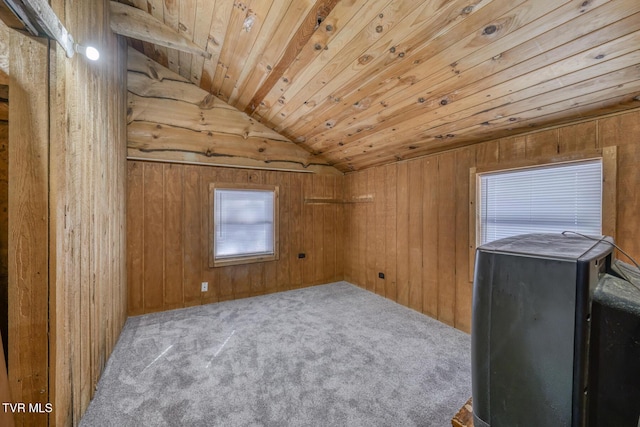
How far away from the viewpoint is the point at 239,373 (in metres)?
1.91

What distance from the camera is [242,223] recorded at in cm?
352

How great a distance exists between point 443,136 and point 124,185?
10.8 feet

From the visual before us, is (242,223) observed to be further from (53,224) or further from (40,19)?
(40,19)

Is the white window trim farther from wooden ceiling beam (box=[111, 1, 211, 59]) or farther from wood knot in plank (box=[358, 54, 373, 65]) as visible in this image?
wooden ceiling beam (box=[111, 1, 211, 59])

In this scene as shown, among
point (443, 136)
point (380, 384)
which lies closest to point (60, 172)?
point (380, 384)

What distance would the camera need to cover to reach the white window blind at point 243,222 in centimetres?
337

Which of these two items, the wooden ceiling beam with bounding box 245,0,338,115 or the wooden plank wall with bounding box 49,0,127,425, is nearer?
the wooden plank wall with bounding box 49,0,127,425

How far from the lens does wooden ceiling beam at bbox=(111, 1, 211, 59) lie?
2201mm

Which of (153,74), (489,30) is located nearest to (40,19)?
(489,30)

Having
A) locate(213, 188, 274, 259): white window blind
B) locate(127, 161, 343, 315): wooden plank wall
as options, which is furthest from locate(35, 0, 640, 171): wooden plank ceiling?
locate(213, 188, 274, 259): white window blind

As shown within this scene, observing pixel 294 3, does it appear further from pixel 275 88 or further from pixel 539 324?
pixel 539 324

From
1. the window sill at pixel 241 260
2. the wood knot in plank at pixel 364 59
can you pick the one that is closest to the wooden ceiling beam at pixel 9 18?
the wood knot in plank at pixel 364 59

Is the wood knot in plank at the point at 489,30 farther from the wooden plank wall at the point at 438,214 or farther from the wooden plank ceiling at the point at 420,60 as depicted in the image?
the wooden plank wall at the point at 438,214

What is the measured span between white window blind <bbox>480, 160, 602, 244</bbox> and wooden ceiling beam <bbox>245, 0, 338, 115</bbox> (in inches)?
78.3
